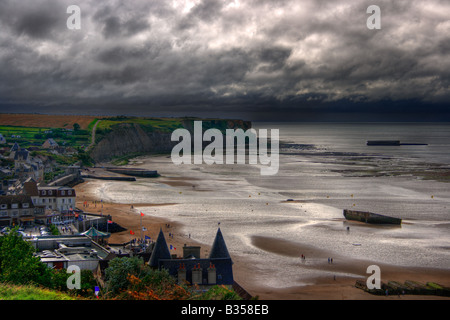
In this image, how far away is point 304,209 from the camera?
70188 millimetres

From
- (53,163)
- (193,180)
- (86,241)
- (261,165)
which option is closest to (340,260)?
(86,241)

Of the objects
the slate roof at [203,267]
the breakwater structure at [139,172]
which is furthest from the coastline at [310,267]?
the breakwater structure at [139,172]

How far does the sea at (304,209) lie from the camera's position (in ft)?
154

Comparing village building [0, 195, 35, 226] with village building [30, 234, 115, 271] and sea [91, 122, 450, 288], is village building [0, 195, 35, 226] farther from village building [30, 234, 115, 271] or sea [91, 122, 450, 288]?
sea [91, 122, 450, 288]

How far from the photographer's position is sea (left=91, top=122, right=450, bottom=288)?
46.9 meters

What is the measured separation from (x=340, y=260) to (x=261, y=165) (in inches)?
3661

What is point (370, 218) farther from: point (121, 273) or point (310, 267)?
point (121, 273)

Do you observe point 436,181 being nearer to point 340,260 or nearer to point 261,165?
point 261,165

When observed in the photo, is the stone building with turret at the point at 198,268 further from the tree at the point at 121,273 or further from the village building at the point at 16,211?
the village building at the point at 16,211

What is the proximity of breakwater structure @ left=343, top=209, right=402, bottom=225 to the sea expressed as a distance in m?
1.24

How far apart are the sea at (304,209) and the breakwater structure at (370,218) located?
4.07 feet

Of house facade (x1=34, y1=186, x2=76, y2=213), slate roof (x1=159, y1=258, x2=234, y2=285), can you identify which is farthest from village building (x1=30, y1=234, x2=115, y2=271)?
house facade (x1=34, y1=186, x2=76, y2=213)
